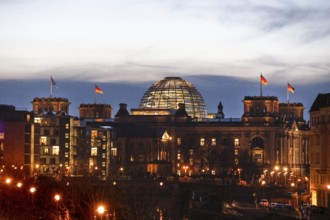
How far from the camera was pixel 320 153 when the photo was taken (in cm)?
13212

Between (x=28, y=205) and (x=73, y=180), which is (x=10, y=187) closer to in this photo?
(x=28, y=205)

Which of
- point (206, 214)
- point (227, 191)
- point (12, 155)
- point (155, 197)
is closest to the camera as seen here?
point (206, 214)

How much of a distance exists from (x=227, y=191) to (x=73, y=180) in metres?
25.3

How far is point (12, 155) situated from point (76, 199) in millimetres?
87086

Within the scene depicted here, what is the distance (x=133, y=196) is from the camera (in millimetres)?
145000

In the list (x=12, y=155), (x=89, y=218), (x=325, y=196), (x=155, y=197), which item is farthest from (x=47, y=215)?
(x=12, y=155)

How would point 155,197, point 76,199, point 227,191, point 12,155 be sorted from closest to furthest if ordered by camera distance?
point 76,199 < point 155,197 < point 227,191 < point 12,155

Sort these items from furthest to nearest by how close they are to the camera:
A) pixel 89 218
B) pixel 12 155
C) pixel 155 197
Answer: pixel 12 155
pixel 155 197
pixel 89 218

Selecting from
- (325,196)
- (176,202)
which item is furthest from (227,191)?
(325,196)

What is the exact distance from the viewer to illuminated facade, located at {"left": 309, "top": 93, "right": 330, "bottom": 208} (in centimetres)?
12925

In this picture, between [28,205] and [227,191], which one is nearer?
[28,205]

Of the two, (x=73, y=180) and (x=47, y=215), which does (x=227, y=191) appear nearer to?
(x=73, y=180)

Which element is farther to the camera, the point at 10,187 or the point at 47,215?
the point at 10,187

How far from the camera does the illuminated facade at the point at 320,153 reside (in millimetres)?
129250
